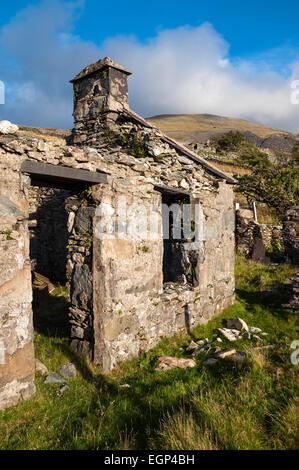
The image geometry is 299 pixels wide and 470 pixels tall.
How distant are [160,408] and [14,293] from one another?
2.16 m

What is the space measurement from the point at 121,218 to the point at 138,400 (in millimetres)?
2643

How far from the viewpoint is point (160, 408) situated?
358cm

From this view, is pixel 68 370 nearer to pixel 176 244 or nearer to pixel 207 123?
pixel 176 244

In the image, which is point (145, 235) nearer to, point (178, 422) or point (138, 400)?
point (138, 400)

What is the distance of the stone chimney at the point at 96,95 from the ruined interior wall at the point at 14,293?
4910mm

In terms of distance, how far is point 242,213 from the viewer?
1398cm

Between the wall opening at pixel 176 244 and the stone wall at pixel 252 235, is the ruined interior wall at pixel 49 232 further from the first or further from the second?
the stone wall at pixel 252 235

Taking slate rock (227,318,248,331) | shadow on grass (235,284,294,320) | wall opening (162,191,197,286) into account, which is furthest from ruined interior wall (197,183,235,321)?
shadow on grass (235,284,294,320)

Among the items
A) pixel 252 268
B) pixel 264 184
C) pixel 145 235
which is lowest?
pixel 252 268

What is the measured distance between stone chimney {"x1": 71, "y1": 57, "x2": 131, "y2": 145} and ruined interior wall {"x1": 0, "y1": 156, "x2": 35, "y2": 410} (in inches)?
193

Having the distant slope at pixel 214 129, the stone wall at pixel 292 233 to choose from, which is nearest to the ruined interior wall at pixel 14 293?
the stone wall at pixel 292 233
